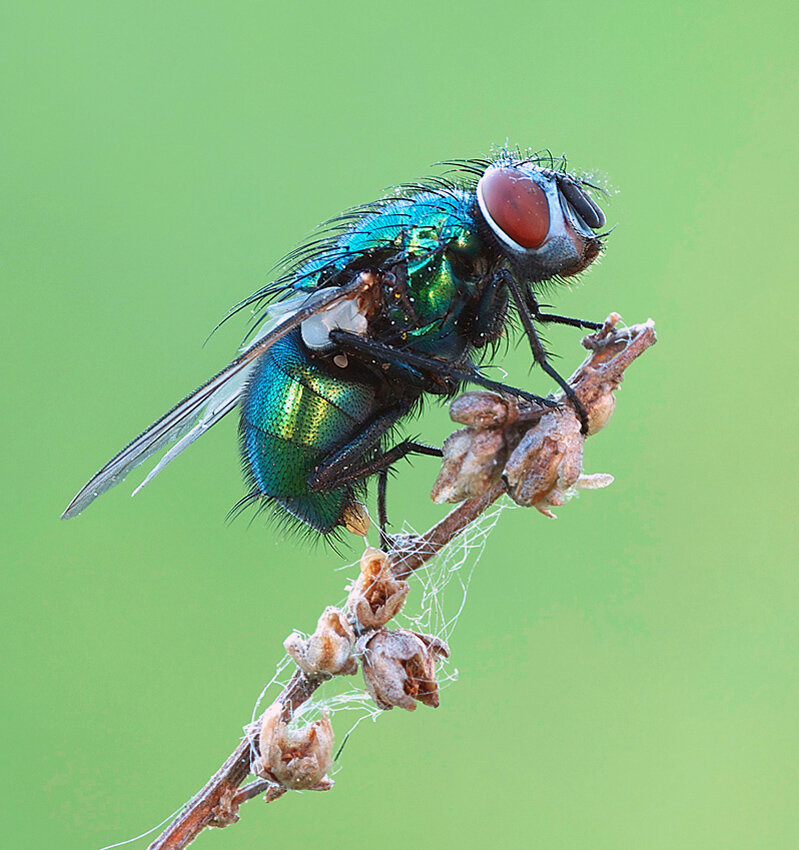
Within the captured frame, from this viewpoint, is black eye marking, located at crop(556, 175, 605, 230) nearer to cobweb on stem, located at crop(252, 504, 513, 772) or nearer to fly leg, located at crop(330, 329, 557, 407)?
fly leg, located at crop(330, 329, 557, 407)

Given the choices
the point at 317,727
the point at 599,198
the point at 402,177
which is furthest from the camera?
the point at 402,177

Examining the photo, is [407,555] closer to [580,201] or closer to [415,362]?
[415,362]

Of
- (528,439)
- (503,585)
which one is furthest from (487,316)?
→ (503,585)

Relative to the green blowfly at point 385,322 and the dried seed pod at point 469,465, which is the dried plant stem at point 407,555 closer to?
the dried seed pod at point 469,465

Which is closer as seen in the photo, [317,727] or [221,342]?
[317,727]

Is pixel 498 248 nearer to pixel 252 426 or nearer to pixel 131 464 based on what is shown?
pixel 252 426
